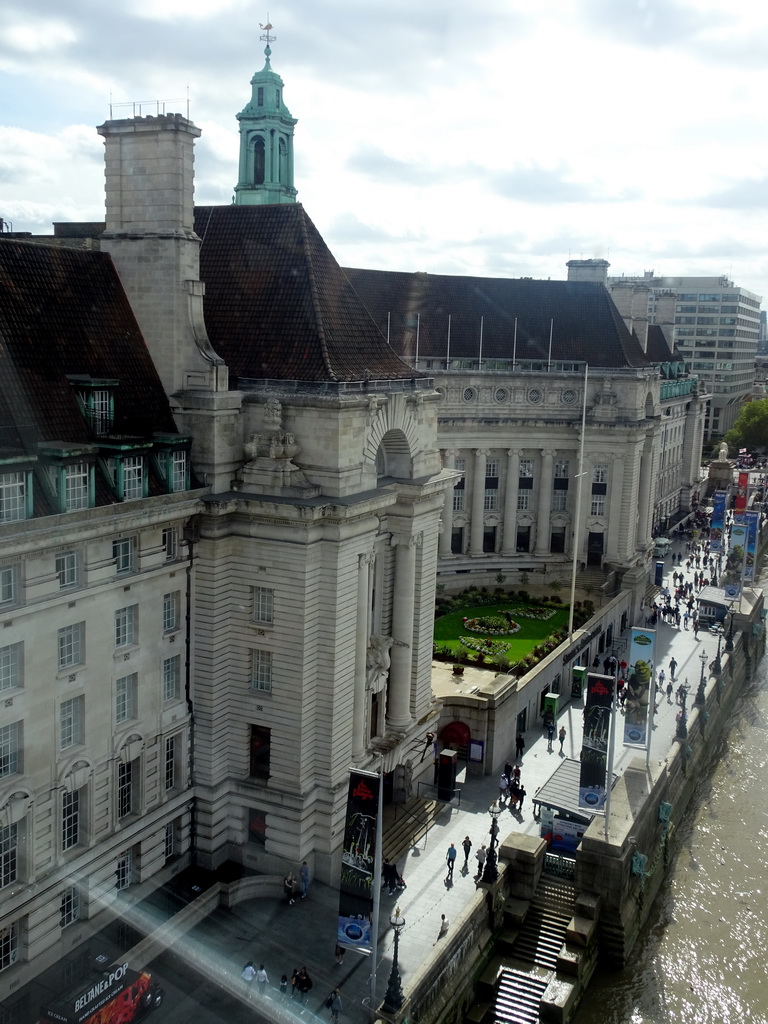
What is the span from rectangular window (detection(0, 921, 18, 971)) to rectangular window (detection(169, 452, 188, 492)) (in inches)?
696

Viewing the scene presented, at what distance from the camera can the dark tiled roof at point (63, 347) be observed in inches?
1555

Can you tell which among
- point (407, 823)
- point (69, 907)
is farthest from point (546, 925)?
point (69, 907)

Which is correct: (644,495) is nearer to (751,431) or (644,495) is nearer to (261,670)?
(261,670)

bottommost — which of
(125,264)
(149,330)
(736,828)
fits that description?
(736,828)

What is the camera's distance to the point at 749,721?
3253 inches

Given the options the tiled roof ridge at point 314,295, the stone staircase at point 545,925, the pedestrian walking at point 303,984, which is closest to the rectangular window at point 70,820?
the pedestrian walking at point 303,984

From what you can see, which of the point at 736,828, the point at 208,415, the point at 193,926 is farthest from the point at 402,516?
the point at 736,828

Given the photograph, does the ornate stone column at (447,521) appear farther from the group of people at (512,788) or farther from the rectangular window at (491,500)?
the group of people at (512,788)

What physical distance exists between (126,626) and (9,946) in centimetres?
1239

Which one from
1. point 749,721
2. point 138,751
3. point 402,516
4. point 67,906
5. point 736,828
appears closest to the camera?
point 67,906

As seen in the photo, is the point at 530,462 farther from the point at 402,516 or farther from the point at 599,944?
the point at 599,944

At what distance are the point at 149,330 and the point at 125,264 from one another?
10.6 ft

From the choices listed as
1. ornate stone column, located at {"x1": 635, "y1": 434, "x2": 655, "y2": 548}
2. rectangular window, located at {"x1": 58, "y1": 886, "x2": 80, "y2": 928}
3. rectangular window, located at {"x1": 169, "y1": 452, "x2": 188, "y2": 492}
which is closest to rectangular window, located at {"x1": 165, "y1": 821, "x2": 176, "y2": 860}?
rectangular window, located at {"x1": 58, "y1": 886, "x2": 80, "y2": 928}

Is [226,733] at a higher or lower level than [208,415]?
lower
